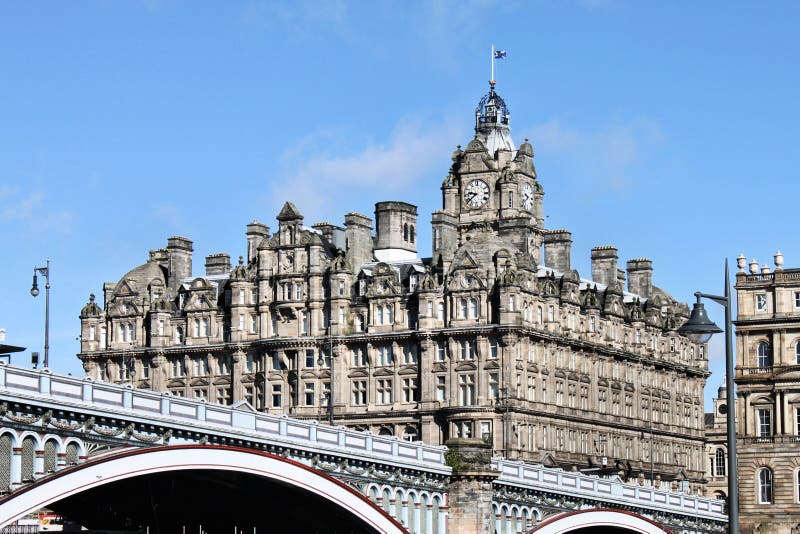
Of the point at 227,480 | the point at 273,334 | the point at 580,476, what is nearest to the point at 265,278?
the point at 273,334

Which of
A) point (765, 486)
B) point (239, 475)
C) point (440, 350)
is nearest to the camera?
point (239, 475)

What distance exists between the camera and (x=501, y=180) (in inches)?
5733

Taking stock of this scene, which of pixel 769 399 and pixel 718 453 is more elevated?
pixel 769 399

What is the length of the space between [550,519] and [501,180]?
54.3 meters

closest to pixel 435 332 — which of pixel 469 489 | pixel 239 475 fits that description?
pixel 469 489

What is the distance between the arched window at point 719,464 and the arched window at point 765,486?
5825cm

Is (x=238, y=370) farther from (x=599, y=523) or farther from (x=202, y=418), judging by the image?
(x=202, y=418)

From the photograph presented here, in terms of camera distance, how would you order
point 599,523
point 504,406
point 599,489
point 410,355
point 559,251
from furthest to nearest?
point 559,251
point 410,355
point 504,406
point 599,489
point 599,523

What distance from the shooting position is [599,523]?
10038 cm

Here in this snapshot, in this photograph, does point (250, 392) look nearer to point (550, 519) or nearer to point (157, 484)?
point (550, 519)

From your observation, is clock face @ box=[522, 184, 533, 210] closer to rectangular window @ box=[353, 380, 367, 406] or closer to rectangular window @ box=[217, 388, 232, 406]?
rectangular window @ box=[353, 380, 367, 406]

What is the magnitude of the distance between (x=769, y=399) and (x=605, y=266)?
24030 mm

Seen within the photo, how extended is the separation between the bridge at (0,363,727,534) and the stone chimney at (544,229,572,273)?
139 ft

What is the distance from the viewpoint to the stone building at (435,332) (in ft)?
422
